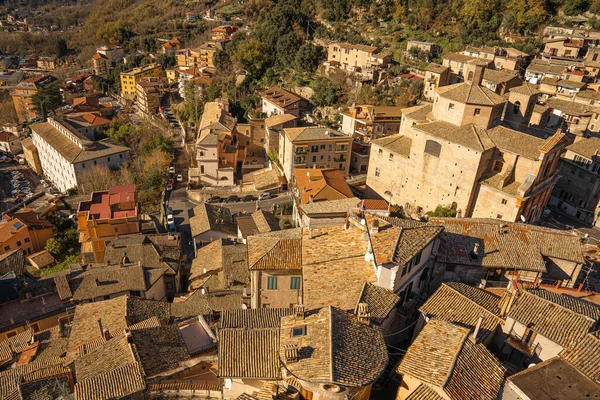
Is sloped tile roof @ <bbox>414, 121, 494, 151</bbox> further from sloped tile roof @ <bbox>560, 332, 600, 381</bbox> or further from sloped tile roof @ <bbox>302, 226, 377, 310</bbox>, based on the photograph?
sloped tile roof @ <bbox>560, 332, 600, 381</bbox>

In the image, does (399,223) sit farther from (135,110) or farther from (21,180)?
(135,110)

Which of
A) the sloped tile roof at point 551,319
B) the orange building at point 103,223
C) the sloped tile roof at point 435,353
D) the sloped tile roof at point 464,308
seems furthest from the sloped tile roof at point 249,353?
the orange building at point 103,223

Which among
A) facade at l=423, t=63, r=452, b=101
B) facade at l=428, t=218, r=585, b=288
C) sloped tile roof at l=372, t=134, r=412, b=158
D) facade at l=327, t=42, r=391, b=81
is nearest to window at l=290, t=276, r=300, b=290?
facade at l=428, t=218, r=585, b=288

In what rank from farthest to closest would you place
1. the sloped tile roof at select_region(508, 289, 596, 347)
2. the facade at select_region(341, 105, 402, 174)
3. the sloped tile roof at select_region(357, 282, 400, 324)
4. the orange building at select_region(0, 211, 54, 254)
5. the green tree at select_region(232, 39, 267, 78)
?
the green tree at select_region(232, 39, 267, 78) → the facade at select_region(341, 105, 402, 174) → the orange building at select_region(0, 211, 54, 254) → the sloped tile roof at select_region(357, 282, 400, 324) → the sloped tile roof at select_region(508, 289, 596, 347)

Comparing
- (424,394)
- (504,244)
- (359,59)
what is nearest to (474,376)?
(424,394)

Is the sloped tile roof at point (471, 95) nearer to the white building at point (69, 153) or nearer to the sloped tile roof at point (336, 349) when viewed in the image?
the sloped tile roof at point (336, 349)
